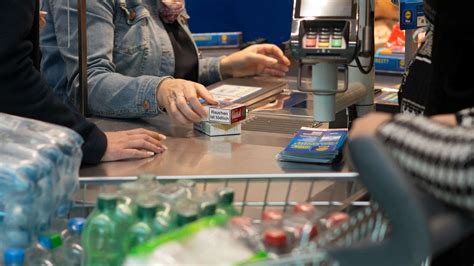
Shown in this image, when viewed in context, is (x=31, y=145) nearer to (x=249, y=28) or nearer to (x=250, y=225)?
(x=250, y=225)

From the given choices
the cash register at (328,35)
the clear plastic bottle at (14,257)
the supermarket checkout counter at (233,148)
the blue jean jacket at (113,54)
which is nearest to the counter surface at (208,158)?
the supermarket checkout counter at (233,148)

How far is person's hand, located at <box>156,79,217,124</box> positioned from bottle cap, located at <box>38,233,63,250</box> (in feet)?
3.43

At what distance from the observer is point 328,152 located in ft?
7.38

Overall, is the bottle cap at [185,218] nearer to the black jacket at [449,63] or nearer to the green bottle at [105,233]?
the green bottle at [105,233]

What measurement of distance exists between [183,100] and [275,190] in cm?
66

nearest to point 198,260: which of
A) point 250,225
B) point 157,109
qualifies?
point 250,225

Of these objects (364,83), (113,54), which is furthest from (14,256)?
(364,83)

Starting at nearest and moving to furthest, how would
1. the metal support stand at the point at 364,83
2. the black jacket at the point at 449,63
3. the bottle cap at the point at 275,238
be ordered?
the bottle cap at the point at 275,238 → the black jacket at the point at 449,63 → the metal support stand at the point at 364,83

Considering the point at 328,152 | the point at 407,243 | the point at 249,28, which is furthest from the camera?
the point at 249,28

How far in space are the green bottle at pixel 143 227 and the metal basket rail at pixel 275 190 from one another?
210 mm

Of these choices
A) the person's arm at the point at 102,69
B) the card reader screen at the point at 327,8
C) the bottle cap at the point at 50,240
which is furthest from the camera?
the person's arm at the point at 102,69

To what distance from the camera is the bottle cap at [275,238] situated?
4.48 feet

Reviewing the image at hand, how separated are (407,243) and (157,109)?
158 cm

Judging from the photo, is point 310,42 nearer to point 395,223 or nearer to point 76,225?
point 76,225
